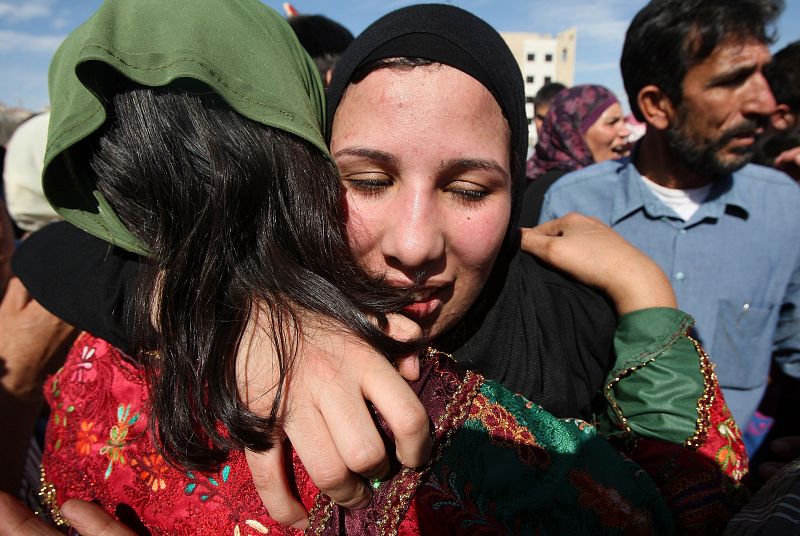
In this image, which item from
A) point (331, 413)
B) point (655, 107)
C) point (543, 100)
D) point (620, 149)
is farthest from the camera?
point (543, 100)

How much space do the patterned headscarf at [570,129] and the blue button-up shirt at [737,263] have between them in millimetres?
2175

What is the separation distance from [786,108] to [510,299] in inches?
133

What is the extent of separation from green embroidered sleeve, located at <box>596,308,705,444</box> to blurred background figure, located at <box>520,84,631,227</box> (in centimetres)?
332

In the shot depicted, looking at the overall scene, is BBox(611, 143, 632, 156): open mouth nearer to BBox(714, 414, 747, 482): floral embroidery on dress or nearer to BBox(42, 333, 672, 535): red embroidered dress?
BBox(714, 414, 747, 482): floral embroidery on dress

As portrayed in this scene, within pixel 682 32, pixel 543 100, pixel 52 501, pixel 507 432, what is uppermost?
pixel 682 32

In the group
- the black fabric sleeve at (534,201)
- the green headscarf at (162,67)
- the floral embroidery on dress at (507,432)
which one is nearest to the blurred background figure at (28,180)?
the green headscarf at (162,67)

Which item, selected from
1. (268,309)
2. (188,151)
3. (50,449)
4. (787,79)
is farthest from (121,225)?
(787,79)

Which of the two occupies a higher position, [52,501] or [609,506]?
[609,506]

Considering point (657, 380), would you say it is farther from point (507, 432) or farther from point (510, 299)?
point (507, 432)

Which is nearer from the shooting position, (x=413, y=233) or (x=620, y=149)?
(x=413, y=233)

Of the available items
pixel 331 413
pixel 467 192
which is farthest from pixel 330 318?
pixel 467 192

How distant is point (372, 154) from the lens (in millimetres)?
1066

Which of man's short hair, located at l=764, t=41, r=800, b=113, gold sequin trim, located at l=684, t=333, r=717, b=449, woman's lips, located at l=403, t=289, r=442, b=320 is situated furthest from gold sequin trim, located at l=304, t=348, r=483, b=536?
man's short hair, located at l=764, t=41, r=800, b=113

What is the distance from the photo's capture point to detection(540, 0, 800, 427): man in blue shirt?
2115 millimetres
